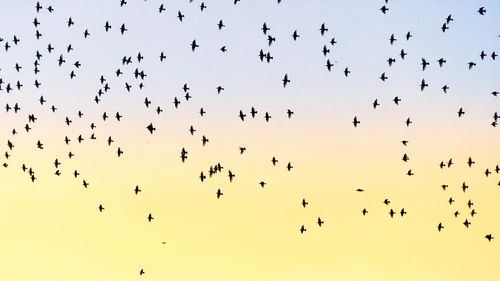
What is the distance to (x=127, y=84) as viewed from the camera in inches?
1868

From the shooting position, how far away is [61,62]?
48594mm

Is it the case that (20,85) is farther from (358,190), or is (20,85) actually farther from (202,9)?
(358,190)

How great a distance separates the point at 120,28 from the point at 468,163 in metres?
19.0

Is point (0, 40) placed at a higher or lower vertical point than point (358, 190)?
higher

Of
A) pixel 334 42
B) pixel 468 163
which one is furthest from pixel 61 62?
pixel 468 163

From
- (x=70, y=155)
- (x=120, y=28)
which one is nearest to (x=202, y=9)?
(x=120, y=28)

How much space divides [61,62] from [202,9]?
10.4m

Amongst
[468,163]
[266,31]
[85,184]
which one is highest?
[266,31]

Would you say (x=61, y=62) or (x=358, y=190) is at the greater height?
(x=61, y=62)

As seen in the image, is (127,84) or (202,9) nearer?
(202,9)

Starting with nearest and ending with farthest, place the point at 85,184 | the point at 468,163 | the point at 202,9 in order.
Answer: the point at 202,9
the point at 468,163
the point at 85,184

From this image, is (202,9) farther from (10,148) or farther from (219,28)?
(10,148)

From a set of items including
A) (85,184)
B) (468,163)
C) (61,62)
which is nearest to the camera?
(468,163)

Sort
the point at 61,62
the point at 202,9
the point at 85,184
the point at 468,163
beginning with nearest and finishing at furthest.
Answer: the point at 202,9 < the point at 468,163 < the point at 61,62 < the point at 85,184
